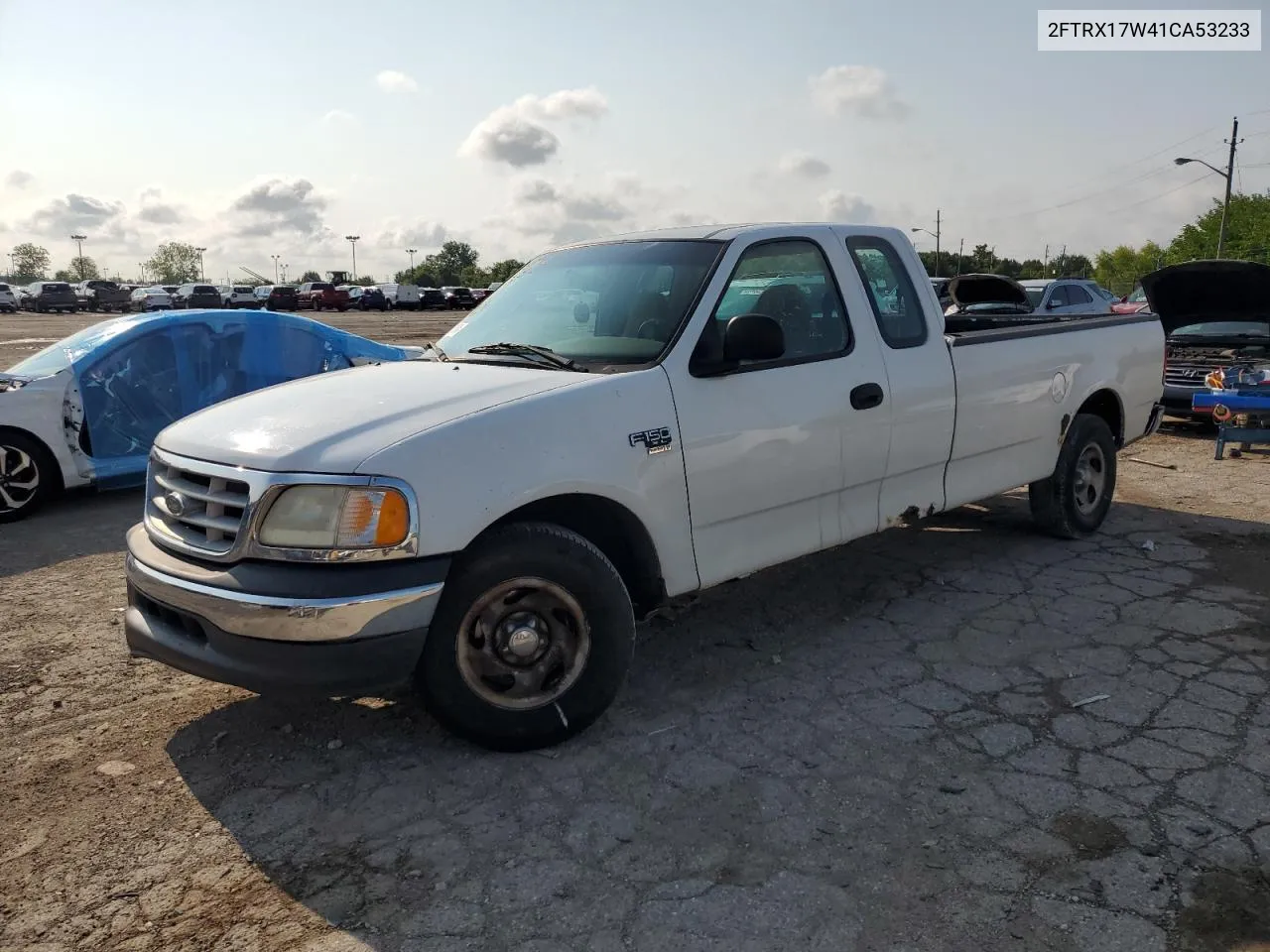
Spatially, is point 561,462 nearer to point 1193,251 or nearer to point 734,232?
point 734,232

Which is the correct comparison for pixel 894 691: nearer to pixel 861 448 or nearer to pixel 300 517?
pixel 861 448

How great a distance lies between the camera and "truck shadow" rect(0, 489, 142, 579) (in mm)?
6582

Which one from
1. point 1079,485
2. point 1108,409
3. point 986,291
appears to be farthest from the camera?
point 986,291

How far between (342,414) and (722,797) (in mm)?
1889

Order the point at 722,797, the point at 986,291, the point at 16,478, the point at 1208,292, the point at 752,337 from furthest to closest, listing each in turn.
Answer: the point at 986,291
the point at 1208,292
the point at 16,478
the point at 752,337
the point at 722,797

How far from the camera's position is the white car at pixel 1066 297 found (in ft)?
51.8

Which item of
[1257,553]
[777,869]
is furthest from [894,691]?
[1257,553]

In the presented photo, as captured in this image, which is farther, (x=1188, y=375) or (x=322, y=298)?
(x=322, y=298)

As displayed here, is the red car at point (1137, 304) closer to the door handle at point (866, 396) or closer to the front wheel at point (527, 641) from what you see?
the door handle at point (866, 396)

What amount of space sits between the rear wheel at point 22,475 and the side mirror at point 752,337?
6.26m

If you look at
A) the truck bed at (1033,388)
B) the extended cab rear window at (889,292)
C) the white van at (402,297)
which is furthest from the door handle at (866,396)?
the white van at (402,297)

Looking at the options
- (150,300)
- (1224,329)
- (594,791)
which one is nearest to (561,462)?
(594,791)

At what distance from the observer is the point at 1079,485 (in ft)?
21.1

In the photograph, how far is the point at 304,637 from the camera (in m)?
3.15
